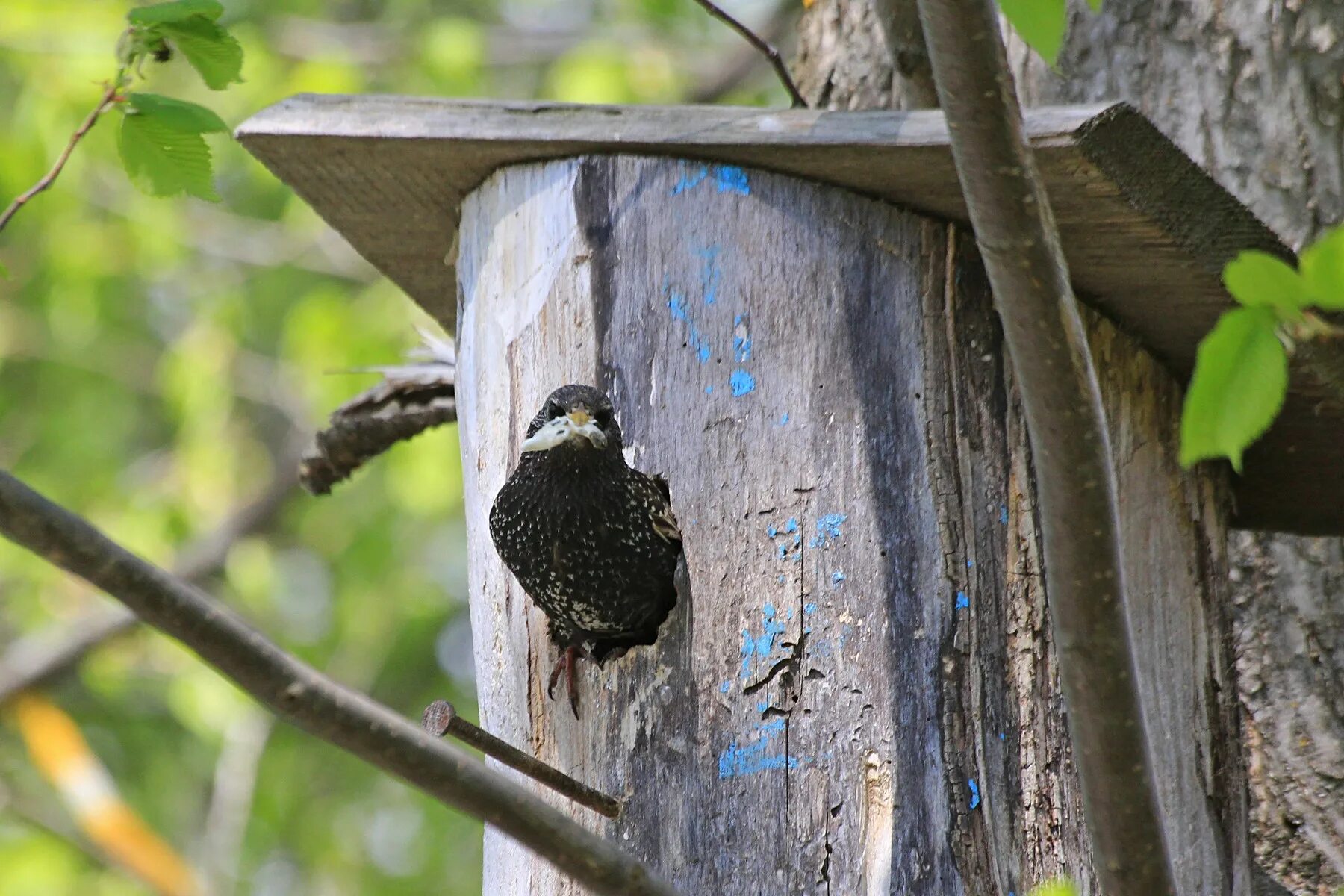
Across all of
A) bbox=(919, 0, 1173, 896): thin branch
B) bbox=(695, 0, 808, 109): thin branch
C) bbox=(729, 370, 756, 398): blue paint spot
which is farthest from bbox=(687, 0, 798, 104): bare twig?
bbox=(919, 0, 1173, 896): thin branch

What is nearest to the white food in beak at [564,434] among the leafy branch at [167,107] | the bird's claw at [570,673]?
the bird's claw at [570,673]

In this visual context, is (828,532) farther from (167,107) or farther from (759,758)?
(167,107)

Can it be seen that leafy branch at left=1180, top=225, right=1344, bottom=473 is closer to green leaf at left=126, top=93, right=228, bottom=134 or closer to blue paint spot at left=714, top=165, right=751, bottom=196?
blue paint spot at left=714, top=165, right=751, bottom=196

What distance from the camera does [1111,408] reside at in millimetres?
2869

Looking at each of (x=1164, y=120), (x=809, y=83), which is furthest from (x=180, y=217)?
(x=1164, y=120)

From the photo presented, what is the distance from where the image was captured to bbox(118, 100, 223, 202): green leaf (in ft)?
7.51

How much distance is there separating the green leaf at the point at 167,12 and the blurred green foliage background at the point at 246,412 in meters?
2.95

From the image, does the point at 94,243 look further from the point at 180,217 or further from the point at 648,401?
the point at 648,401

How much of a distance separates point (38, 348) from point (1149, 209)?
25.3 feet

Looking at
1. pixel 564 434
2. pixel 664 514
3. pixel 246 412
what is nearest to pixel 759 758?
pixel 664 514

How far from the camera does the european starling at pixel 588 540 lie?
2562mm

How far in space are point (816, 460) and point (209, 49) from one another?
46.0 inches

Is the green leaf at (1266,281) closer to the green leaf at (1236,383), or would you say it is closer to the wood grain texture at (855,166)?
the green leaf at (1236,383)

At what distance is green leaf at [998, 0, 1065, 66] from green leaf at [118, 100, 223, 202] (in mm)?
1355
